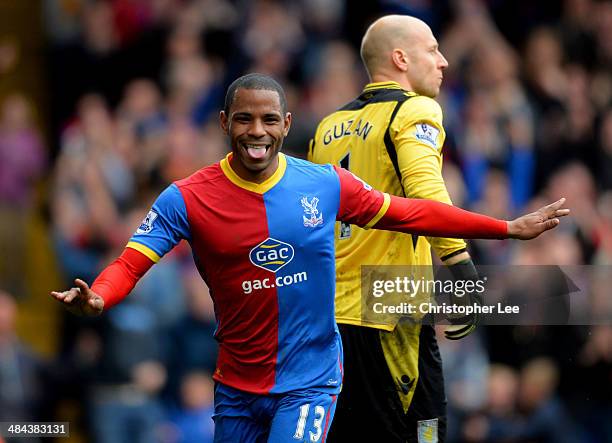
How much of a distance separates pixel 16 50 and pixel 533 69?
6035 millimetres

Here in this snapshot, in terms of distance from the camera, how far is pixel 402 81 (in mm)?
7863

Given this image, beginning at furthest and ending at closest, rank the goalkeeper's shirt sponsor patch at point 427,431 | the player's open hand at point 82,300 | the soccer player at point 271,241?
the goalkeeper's shirt sponsor patch at point 427,431 → the soccer player at point 271,241 → the player's open hand at point 82,300

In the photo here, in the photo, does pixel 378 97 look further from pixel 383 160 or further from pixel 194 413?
pixel 194 413

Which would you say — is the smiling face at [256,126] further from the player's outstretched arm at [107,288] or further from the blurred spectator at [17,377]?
the blurred spectator at [17,377]

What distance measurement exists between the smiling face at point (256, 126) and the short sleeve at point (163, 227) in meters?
0.38

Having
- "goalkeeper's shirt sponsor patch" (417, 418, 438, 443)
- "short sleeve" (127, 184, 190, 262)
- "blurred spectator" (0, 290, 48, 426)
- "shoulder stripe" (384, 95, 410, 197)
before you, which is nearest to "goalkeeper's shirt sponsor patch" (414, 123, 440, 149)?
"shoulder stripe" (384, 95, 410, 197)

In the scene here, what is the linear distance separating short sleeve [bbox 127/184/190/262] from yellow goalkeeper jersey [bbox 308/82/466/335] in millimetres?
1247

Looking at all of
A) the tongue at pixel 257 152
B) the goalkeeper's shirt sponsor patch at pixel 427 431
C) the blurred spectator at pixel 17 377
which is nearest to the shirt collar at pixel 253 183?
the tongue at pixel 257 152

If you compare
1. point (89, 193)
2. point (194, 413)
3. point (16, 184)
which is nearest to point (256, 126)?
point (194, 413)

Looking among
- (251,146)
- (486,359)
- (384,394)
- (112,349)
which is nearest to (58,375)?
(112,349)

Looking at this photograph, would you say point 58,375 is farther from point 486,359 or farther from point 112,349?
point 486,359

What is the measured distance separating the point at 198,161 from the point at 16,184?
6.72 feet

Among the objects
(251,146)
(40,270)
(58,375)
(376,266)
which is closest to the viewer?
(251,146)

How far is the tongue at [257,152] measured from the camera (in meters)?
6.68
